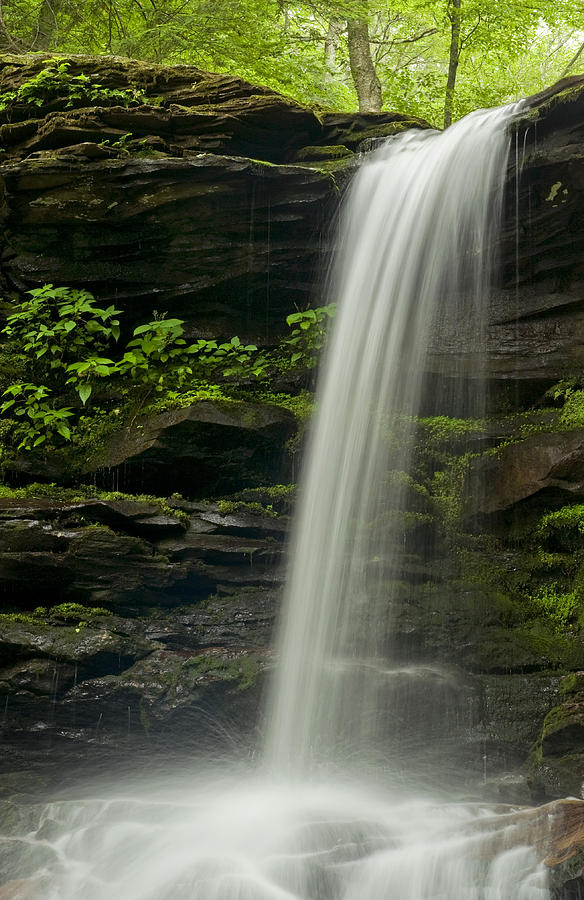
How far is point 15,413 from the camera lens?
7.14 meters

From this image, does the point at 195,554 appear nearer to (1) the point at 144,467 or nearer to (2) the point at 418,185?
(1) the point at 144,467

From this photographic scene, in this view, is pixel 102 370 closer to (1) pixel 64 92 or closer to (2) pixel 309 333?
(2) pixel 309 333

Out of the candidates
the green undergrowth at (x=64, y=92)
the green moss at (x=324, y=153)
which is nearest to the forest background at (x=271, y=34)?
the green undergrowth at (x=64, y=92)

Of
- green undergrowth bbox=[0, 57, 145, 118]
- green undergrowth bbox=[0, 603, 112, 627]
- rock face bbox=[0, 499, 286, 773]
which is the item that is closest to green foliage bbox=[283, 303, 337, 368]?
rock face bbox=[0, 499, 286, 773]

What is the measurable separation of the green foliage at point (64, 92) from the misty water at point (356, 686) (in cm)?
281

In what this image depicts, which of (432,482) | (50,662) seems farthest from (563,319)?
(50,662)

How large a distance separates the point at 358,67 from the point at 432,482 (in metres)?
9.31

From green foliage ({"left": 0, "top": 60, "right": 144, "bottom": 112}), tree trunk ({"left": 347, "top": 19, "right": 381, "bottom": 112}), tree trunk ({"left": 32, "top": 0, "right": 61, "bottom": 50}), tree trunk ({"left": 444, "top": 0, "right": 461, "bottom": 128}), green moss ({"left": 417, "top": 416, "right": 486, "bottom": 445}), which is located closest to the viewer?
green moss ({"left": 417, "top": 416, "right": 486, "bottom": 445})

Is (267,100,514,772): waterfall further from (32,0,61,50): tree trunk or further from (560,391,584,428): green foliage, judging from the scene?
(32,0,61,50): tree trunk

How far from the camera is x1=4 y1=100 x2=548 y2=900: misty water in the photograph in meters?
3.92

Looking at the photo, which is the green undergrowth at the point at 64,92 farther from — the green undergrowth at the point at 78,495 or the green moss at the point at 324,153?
the green undergrowth at the point at 78,495

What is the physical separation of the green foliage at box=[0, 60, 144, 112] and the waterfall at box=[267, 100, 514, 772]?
277 centimetres

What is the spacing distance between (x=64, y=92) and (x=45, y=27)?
4.25 m

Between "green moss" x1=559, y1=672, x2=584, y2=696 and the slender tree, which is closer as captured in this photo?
"green moss" x1=559, y1=672, x2=584, y2=696
